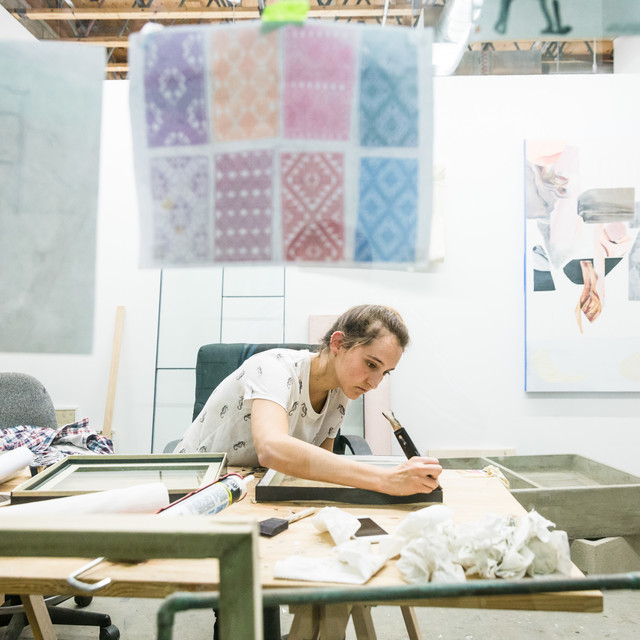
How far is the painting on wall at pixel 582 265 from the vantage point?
45.7 inches

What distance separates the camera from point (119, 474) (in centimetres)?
95

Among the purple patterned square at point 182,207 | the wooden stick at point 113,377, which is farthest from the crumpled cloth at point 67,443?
the purple patterned square at point 182,207

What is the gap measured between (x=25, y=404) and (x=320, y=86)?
→ 57.6 inches

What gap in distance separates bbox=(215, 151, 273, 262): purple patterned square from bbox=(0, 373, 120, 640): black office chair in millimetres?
971

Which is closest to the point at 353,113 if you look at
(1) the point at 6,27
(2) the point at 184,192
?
(2) the point at 184,192

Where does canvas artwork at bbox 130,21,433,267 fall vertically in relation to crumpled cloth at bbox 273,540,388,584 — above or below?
above

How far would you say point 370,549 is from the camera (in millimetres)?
654

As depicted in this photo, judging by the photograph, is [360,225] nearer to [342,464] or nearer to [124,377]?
[342,464]

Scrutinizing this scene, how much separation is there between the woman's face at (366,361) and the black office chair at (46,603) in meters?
0.81

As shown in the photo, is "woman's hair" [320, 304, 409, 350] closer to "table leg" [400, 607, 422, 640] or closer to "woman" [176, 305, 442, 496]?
"woman" [176, 305, 442, 496]

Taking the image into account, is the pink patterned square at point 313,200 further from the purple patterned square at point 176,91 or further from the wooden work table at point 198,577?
the wooden work table at point 198,577

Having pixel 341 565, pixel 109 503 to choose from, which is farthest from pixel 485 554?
pixel 109 503

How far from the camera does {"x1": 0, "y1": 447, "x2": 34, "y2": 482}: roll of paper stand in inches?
40.0

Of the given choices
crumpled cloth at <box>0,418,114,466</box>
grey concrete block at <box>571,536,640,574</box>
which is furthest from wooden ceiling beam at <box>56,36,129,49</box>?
grey concrete block at <box>571,536,640,574</box>
